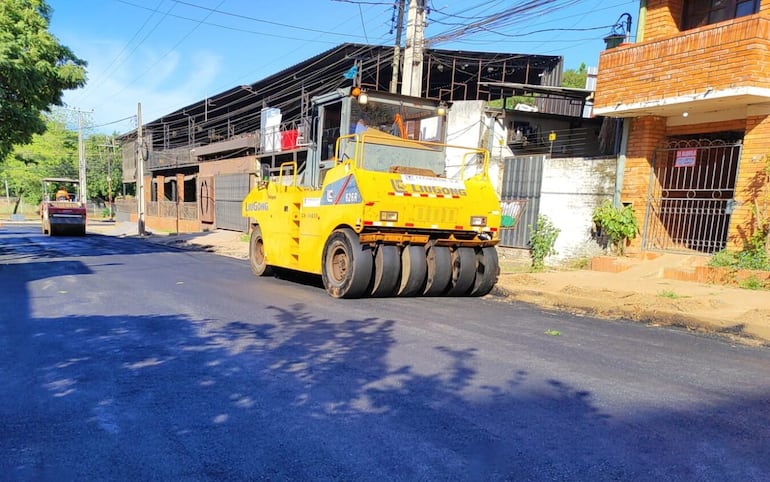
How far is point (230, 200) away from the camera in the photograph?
25.8m

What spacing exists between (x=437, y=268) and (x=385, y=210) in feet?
4.40

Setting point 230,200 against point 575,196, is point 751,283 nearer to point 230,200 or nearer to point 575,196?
point 575,196

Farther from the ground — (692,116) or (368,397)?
(692,116)

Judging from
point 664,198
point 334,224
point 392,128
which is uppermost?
point 392,128

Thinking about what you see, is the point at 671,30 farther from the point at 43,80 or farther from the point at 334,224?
the point at 43,80

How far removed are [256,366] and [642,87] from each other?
29.0 ft

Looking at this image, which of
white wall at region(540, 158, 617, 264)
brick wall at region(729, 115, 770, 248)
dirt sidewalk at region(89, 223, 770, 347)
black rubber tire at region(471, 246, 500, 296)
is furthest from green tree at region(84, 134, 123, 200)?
brick wall at region(729, 115, 770, 248)

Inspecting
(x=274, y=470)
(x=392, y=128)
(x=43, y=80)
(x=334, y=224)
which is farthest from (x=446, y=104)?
(x=43, y=80)

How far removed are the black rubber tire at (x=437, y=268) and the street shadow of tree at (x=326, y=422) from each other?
125 inches

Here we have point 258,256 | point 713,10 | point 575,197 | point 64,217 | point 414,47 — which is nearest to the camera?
point 713,10

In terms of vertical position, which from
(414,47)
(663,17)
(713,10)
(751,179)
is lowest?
(751,179)

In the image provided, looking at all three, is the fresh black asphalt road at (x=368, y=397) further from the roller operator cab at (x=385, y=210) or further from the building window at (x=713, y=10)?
the building window at (x=713, y=10)

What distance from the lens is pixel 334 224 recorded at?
8.11 m

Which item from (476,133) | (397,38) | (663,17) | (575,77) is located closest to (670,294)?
(663,17)
